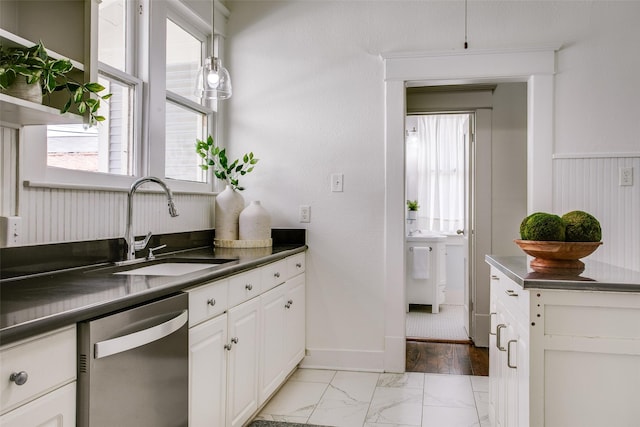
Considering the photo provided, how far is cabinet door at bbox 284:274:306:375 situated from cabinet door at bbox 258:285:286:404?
8 cm

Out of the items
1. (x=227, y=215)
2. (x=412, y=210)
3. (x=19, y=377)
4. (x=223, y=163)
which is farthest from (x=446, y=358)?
(x=19, y=377)

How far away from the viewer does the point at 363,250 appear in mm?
3467

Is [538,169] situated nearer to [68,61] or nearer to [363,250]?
[363,250]

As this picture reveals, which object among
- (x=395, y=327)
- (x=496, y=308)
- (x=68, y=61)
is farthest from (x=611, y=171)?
(x=68, y=61)

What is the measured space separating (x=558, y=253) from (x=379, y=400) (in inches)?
56.9

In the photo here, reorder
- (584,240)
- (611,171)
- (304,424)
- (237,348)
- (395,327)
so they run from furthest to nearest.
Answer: (395,327), (611,171), (304,424), (237,348), (584,240)

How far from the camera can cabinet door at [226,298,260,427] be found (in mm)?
2195

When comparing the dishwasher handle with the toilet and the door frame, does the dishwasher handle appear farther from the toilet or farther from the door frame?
the toilet

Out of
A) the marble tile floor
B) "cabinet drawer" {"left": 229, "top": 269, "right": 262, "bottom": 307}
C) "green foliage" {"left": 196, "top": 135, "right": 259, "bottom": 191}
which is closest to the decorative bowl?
the marble tile floor

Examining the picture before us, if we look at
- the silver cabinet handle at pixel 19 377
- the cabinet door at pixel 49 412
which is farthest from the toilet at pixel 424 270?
the silver cabinet handle at pixel 19 377

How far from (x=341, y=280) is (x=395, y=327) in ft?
1.57

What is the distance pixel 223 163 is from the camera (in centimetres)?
330

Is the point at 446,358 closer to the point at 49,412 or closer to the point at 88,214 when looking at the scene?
the point at 88,214

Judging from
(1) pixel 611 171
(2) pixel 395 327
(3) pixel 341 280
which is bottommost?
(2) pixel 395 327
